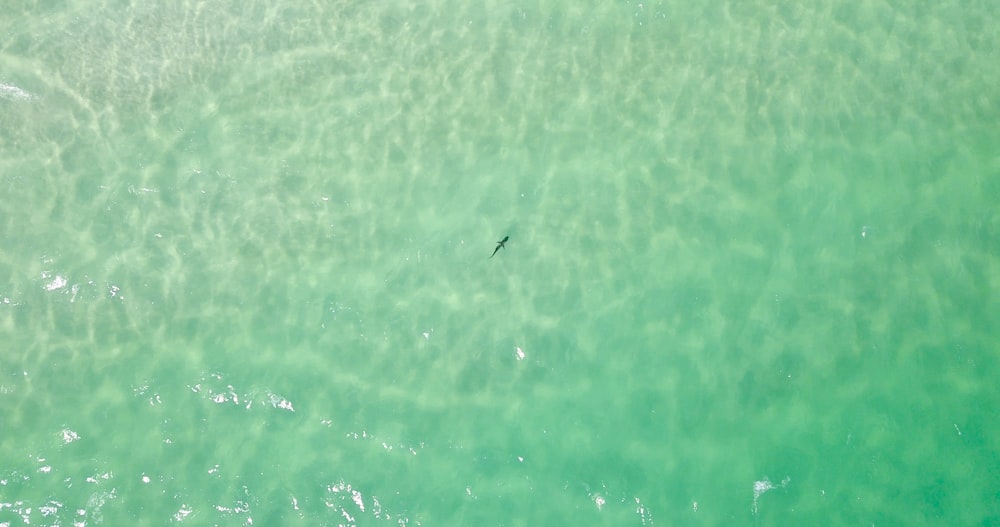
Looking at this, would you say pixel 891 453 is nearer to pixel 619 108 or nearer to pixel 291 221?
pixel 619 108

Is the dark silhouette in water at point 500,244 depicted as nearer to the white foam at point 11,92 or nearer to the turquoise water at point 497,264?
the turquoise water at point 497,264

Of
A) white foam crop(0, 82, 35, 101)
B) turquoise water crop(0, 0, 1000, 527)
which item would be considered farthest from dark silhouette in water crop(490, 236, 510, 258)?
white foam crop(0, 82, 35, 101)

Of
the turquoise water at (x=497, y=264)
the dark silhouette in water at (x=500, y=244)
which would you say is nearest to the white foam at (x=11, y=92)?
the turquoise water at (x=497, y=264)

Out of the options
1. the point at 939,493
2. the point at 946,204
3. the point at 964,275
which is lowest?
the point at 939,493

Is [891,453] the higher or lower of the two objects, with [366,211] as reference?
lower

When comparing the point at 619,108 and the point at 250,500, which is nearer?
the point at 250,500

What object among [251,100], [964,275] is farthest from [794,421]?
[251,100]

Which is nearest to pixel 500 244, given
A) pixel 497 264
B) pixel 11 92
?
pixel 497 264
